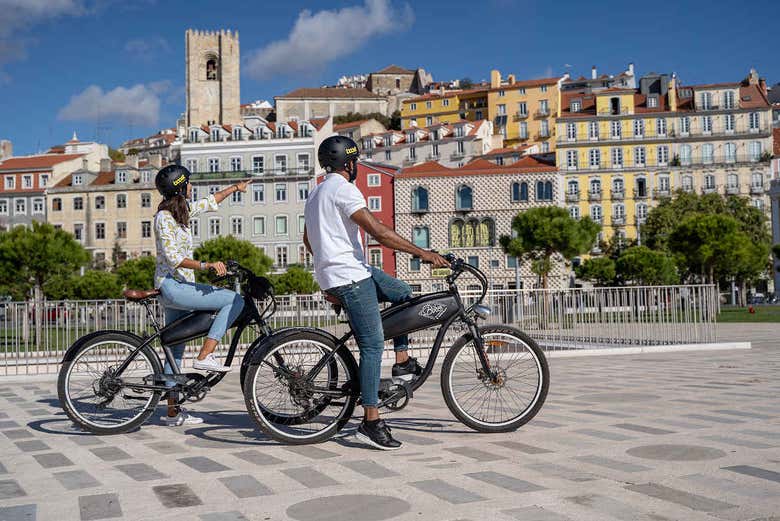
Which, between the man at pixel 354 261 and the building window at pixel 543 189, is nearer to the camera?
the man at pixel 354 261

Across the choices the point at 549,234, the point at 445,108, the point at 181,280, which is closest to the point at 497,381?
the point at 181,280

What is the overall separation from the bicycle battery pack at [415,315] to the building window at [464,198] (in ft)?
178

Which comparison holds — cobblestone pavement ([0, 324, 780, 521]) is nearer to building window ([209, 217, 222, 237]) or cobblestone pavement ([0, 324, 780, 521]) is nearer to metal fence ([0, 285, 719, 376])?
metal fence ([0, 285, 719, 376])

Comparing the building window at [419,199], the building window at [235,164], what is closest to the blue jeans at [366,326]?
the building window at [419,199]

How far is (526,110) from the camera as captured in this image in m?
87.5

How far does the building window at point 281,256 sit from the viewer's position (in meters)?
62.4

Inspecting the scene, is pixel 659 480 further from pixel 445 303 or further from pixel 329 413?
pixel 329 413

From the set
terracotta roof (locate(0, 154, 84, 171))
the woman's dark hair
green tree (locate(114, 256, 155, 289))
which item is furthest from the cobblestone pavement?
terracotta roof (locate(0, 154, 84, 171))

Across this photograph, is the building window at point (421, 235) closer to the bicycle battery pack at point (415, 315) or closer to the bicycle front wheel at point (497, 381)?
the bicycle front wheel at point (497, 381)

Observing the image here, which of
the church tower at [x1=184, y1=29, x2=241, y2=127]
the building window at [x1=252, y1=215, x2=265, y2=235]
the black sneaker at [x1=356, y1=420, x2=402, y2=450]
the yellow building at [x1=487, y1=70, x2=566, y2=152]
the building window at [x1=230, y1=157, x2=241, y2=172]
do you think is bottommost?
the black sneaker at [x1=356, y1=420, x2=402, y2=450]

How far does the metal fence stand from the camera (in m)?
11.6

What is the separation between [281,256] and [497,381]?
5792 cm

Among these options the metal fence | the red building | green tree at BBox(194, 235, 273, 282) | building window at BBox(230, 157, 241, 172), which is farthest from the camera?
building window at BBox(230, 157, 241, 172)

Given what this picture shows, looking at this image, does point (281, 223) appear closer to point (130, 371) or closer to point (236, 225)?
point (236, 225)
